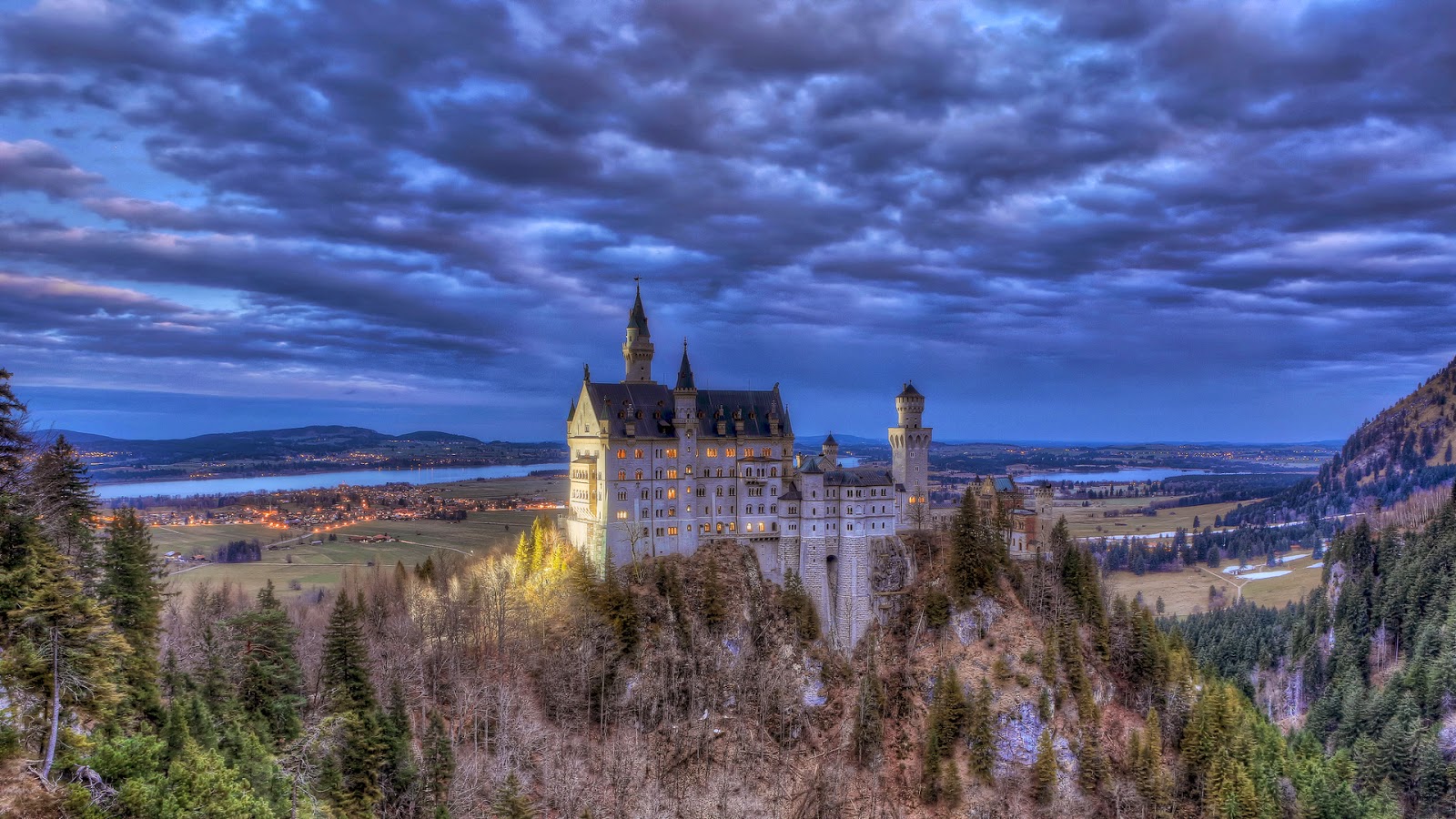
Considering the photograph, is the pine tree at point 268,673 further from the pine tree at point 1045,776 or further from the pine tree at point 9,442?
the pine tree at point 1045,776

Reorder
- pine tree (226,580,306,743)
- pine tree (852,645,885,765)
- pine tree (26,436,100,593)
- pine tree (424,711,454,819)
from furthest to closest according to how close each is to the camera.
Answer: pine tree (852,645,885,765), pine tree (424,711,454,819), pine tree (226,580,306,743), pine tree (26,436,100,593)

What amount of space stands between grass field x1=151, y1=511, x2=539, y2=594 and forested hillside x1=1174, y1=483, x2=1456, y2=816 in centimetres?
10396

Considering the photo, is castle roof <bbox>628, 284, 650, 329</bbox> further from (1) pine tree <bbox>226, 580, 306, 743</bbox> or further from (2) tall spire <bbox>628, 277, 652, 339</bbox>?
(1) pine tree <bbox>226, 580, 306, 743</bbox>

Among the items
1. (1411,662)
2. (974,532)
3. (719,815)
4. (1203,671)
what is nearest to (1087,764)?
(974,532)

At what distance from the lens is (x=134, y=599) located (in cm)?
4194

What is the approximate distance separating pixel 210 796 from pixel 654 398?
206 feet

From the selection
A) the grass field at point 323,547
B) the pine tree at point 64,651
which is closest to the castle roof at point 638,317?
the grass field at point 323,547

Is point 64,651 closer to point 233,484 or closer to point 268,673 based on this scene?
point 268,673

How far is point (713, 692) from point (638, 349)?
40436mm

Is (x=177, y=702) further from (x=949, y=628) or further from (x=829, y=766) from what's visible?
(x=949, y=628)

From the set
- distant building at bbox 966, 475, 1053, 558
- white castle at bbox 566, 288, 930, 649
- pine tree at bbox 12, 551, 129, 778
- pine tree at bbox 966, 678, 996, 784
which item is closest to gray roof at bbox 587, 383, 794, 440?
white castle at bbox 566, 288, 930, 649

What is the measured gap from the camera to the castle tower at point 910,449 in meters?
96.9

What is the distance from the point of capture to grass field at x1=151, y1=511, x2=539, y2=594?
9844 centimetres

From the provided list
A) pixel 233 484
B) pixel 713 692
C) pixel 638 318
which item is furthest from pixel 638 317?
pixel 233 484
